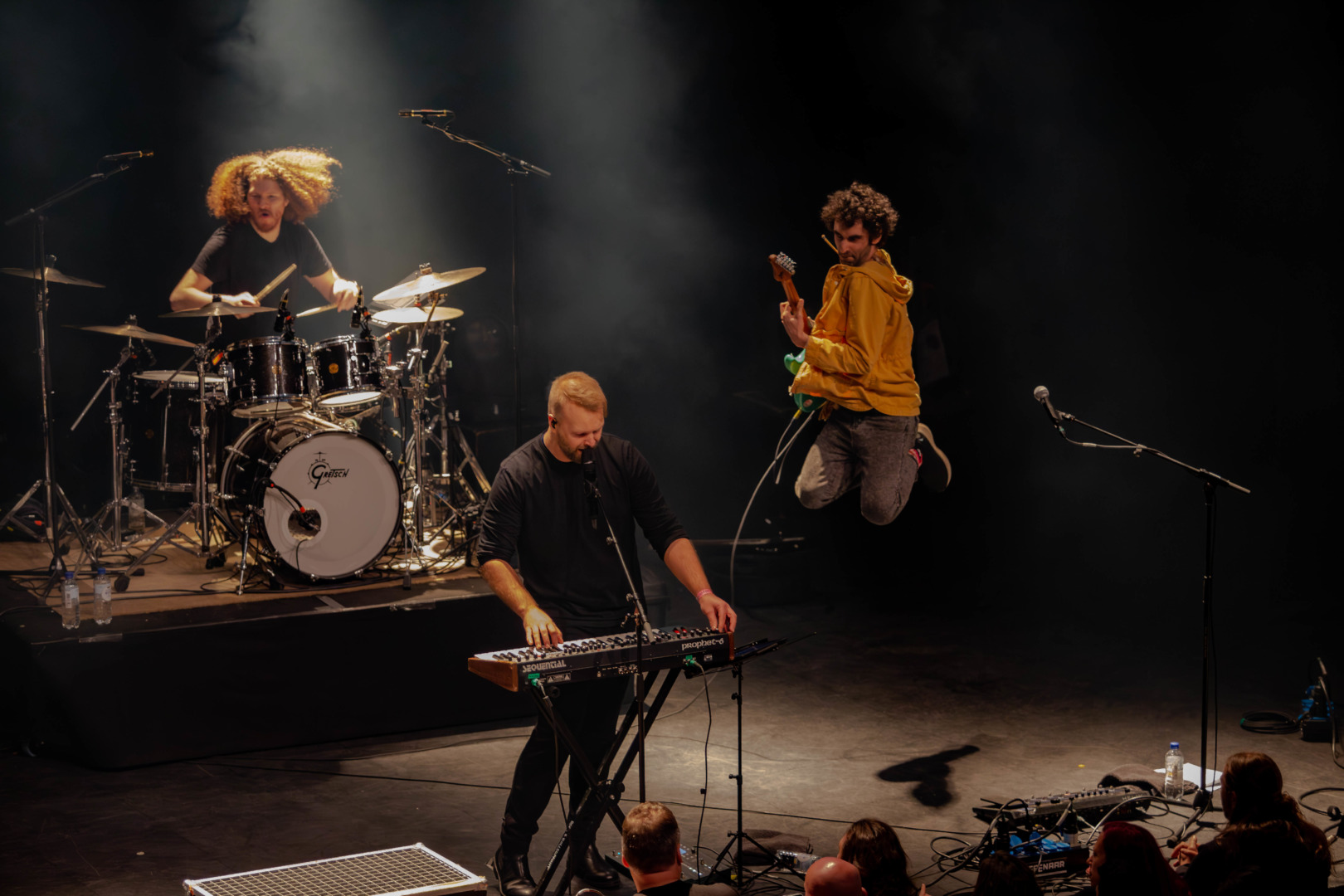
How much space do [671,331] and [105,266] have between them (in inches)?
163

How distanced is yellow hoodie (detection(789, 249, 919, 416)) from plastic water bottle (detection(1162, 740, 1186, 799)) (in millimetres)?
1882

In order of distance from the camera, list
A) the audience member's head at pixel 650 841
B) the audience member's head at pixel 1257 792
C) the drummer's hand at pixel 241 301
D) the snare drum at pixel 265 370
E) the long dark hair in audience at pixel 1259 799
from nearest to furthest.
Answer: the audience member's head at pixel 650 841 → the long dark hair in audience at pixel 1259 799 → the audience member's head at pixel 1257 792 → the snare drum at pixel 265 370 → the drummer's hand at pixel 241 301

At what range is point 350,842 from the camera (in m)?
4.75

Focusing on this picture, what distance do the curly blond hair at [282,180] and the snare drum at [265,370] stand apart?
5.83 feet

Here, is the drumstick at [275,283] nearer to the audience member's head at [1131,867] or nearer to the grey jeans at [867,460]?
the grey jeans at [867,460]

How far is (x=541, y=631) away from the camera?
12.4 feet

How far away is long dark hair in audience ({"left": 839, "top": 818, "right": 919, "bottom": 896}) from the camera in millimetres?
3092

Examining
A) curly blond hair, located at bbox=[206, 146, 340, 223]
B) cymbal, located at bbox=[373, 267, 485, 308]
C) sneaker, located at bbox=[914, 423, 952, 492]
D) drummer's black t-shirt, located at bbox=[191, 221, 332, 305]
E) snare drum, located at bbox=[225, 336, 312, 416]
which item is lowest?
sneaker, located at bbox=[914, 423, 952, 492]

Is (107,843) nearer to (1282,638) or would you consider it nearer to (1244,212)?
(1282,638)

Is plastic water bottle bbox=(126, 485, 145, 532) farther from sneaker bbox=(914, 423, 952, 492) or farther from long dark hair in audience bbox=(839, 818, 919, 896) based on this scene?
long dark hair in audience bbox=(839, 818, 919, 896)

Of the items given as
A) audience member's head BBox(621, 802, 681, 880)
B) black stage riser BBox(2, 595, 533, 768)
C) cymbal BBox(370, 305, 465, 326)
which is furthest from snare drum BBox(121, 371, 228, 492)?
audience member's head BBox(621, 802, 681, 880)

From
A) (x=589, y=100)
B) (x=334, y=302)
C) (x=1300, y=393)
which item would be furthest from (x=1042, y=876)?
(x=589, y=100)

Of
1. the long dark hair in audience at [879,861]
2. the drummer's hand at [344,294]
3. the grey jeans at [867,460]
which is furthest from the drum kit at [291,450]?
the long dark hair in audience at [879,861]

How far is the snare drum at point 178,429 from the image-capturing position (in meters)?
7.28
